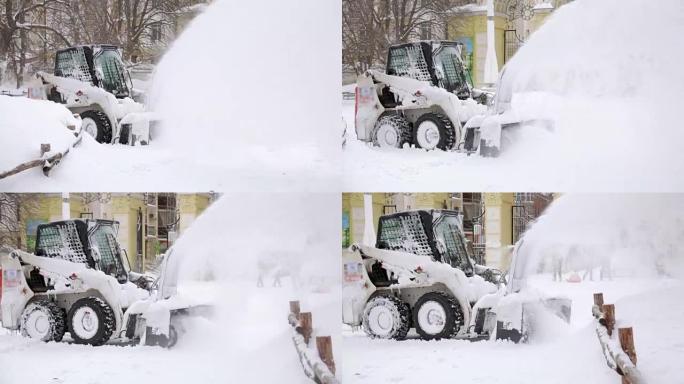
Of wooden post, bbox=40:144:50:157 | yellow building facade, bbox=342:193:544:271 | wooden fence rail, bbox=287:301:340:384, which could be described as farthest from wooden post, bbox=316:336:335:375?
wooden post, bbox=40:144:50:157

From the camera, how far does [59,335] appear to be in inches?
144

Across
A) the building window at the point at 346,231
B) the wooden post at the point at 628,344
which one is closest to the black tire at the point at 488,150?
the building window at the point at 346,231

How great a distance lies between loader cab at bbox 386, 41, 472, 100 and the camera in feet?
11.7

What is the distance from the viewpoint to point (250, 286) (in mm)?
3564

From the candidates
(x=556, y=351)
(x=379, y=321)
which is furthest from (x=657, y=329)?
(x=379, y=321)

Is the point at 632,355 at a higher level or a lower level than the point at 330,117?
lower

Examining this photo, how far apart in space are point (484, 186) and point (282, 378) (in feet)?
3.15

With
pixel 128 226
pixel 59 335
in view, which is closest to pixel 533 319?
pixel 128 226

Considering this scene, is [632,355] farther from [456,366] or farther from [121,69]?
[121,69]

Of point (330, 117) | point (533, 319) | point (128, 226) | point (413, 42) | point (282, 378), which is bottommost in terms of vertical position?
point (282, 378)

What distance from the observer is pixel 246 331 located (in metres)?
3.56

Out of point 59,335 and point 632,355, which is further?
point 59,335

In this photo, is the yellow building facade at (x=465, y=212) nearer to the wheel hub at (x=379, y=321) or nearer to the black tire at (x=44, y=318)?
the wheel hub at (x=379, y=321)

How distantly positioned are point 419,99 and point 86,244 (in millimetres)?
1288
